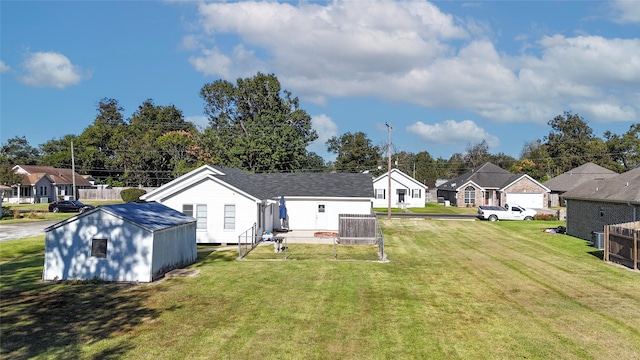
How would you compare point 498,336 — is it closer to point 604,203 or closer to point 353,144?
point 604,203

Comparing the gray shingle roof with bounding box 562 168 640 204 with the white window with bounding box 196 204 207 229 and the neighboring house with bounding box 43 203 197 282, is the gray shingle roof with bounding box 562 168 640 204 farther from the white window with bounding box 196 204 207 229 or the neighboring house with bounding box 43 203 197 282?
the neighboring house with bounding box 43 203 197 282

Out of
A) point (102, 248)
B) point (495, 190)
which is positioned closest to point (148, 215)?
point (102, 248)

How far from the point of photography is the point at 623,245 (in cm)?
2245

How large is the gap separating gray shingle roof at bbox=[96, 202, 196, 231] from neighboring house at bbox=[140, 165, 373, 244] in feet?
20.9

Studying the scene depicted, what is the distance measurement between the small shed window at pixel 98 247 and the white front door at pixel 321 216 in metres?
19.7

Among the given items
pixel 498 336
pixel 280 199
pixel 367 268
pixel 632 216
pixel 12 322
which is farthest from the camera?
pixel 280 199

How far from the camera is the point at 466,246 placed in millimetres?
29141

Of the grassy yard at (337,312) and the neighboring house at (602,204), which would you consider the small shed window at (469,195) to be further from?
the grassy yard at (337,312)

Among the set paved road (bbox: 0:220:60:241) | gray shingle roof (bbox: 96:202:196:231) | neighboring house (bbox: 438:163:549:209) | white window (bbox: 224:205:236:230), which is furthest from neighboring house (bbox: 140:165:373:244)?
neighboring house (bbox: 438:163:549:209)

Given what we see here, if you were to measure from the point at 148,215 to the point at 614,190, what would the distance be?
2843 cm

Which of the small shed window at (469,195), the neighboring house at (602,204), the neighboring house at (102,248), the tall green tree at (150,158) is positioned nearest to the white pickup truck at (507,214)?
the neighboring house at (602,204)

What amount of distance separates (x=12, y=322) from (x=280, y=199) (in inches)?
902

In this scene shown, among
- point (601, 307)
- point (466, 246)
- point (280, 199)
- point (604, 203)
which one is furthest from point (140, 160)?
point (601, 307)

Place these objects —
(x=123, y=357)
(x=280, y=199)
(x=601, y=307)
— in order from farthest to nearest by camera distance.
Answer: (x=280, y=199), (x=601, y=307), (x=123, y=357)
